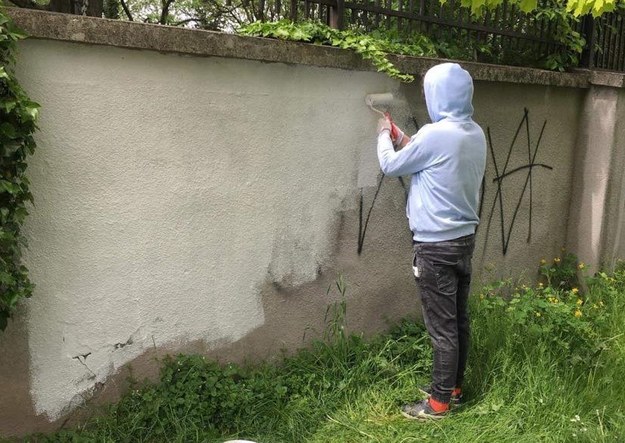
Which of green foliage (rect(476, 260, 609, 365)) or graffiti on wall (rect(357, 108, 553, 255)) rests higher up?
graffiti on wall (rect(357, 108, 553, 255))

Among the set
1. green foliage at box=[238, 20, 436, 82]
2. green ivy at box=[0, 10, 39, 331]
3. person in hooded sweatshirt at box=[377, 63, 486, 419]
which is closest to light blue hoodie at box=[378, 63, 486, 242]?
person in hooded sweatshirt at box=[377, 63, 486, 419]

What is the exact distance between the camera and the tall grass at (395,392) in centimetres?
270

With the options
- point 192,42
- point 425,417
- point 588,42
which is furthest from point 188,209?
point 588,42

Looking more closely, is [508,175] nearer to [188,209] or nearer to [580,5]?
[580,5]

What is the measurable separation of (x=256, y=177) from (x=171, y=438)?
48.9 inches

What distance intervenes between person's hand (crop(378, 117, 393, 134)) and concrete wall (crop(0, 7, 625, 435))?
7.2 inches

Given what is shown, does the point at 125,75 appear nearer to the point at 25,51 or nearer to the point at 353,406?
the point at 25,51

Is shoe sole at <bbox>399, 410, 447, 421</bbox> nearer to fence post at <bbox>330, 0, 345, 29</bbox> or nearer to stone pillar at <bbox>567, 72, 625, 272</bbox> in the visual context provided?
fence post at <bbox>330, 0, 345, 29</bbox>

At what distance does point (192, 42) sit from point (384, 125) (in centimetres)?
107

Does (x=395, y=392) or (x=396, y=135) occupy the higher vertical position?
(x=396, y=135)

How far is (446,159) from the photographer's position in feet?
9.17

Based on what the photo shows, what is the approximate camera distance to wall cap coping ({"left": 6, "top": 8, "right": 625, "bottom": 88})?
2273 mm

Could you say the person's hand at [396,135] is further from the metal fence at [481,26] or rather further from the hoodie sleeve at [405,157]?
the metal fence at [481,26]

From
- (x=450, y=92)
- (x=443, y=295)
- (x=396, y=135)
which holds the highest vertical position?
(x=450, y=92)
